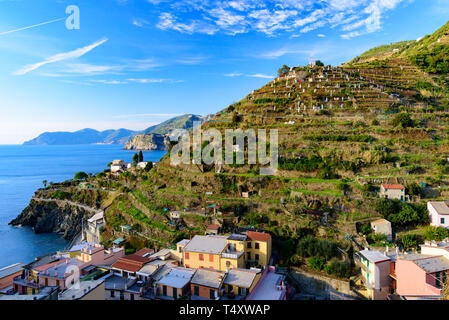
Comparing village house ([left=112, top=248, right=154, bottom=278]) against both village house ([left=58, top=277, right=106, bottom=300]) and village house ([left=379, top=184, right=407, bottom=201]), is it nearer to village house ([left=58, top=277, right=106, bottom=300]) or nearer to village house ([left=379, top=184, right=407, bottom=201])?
village house ([left=58, top=277, right=106, bottom=300])

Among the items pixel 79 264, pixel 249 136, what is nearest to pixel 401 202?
pixel 249 136

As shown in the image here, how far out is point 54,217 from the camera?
3975cm

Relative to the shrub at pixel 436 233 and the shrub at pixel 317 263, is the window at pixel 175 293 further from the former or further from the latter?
the shrub at pixel 436 233

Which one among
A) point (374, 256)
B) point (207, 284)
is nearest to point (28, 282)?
point (207, 284)

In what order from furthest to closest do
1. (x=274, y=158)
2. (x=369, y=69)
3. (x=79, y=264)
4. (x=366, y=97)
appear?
(x=369, y=69), (x=366, y=97), (x=274, y=158), (x=79, y=264)

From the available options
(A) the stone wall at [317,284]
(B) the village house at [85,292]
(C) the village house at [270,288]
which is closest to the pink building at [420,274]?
(A) the stone wall at [317,284]

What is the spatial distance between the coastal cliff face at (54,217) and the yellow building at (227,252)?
957 inches

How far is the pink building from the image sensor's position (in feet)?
44.9

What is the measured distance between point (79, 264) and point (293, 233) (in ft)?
52.7

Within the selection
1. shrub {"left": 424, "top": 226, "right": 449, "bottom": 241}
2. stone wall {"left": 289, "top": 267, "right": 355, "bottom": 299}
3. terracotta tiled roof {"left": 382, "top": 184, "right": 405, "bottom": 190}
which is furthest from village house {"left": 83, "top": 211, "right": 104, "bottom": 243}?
shrub {"left": 424, "top": 226, "right": 449, "bottom": 241}

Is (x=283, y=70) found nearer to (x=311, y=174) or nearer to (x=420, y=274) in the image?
(x=311, y=174)

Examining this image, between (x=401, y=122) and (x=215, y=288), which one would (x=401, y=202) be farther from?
(x=215, y=288)
